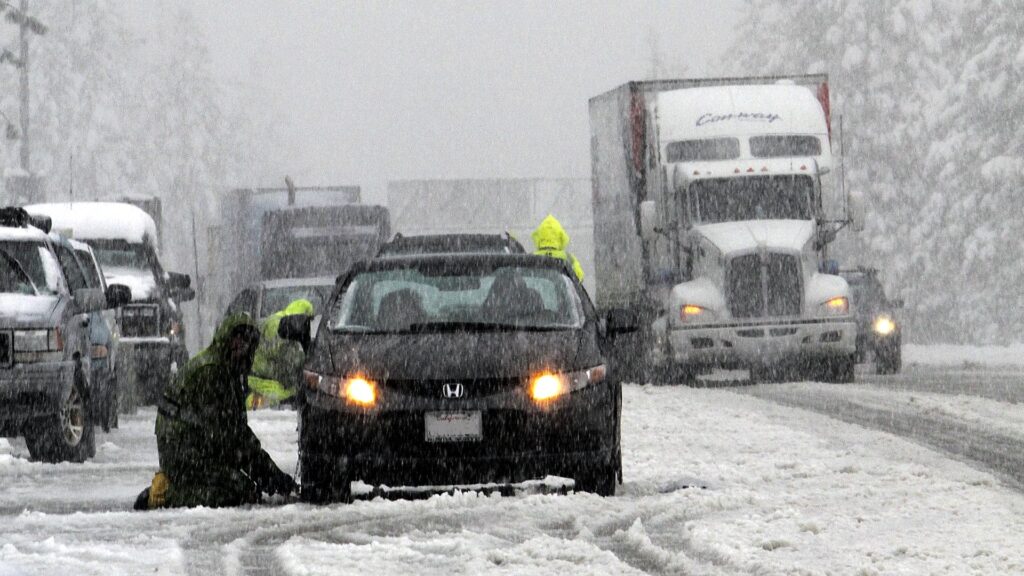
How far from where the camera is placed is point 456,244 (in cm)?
2148

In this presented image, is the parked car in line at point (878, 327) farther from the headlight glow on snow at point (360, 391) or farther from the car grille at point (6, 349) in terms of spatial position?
the headlight glow on snow at point (360, 391)

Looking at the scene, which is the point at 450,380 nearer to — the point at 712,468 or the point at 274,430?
the point at 712,468

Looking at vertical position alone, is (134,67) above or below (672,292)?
above

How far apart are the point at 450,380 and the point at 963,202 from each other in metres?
40.4

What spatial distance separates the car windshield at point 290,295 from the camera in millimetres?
22812

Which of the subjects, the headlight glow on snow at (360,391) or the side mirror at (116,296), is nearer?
the headlight glow on snow at (360,391)

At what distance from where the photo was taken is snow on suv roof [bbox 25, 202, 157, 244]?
78.8 ft

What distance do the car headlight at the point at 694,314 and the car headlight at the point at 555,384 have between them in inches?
519

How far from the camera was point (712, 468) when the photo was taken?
1279 centimetres

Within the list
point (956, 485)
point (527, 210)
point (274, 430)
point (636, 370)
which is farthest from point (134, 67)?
point (956, 485)

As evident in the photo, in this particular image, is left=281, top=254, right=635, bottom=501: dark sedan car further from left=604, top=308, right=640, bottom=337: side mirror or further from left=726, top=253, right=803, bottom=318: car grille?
left=726, top=253, right=803, bottom=318: car grille

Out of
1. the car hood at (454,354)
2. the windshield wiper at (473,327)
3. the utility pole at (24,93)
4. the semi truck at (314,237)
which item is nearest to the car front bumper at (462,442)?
the car hood at (454,354)

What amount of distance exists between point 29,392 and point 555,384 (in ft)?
16.9

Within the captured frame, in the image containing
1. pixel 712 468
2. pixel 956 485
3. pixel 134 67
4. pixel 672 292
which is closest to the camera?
pixel 956 485
